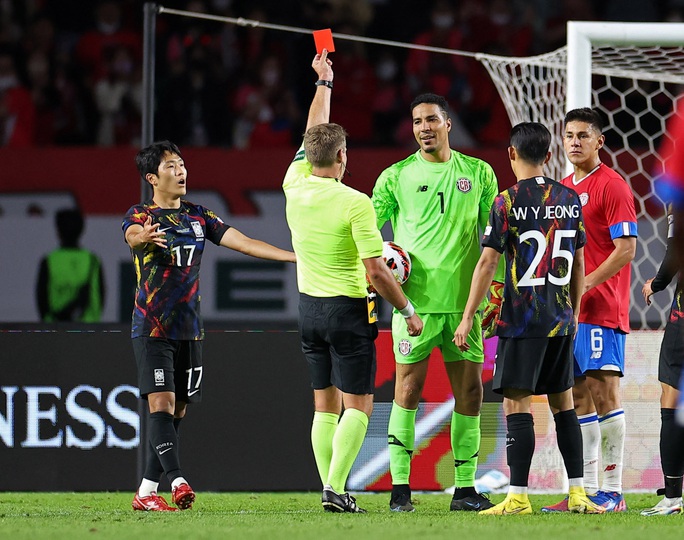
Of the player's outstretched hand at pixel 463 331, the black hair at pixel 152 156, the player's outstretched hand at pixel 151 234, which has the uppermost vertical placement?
the black hair at pixel 152 156

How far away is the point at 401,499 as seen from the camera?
626 cm

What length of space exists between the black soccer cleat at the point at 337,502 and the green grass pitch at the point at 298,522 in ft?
0.20

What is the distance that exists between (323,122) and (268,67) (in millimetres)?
7513

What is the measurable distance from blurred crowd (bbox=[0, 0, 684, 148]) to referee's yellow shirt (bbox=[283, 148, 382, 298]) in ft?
23.0

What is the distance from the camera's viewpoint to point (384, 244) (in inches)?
247

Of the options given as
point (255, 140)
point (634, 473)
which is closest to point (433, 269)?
point (634, 473)

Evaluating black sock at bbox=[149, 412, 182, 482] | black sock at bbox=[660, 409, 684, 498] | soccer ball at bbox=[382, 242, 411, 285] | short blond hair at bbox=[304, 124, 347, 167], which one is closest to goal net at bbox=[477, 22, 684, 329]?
black sock at bbox=[660, 409, 684, 498]

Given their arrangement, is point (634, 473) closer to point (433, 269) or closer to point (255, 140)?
point (433, 269)

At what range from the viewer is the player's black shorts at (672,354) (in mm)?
6055

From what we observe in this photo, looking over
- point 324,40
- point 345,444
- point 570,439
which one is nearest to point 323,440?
point 345,444

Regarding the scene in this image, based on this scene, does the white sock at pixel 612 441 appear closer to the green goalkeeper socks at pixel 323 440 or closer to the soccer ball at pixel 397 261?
the soccer ball at pixel 397 261

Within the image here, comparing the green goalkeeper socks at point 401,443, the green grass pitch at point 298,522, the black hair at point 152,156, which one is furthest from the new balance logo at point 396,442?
the black hair at point 152,156

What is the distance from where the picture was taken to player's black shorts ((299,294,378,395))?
19.4 feet

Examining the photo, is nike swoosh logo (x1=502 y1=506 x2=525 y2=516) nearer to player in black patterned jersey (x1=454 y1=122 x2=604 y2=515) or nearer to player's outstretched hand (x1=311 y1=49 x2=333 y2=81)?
player in black patterned jersey (x1=454 y1=122 x2=604 y2=515)
